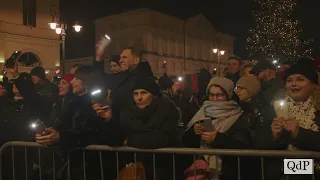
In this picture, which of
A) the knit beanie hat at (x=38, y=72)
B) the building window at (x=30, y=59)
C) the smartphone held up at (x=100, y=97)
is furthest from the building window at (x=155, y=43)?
the smartphone held up at (x=100, y=97)

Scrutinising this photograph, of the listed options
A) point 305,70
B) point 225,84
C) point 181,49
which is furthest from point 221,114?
point 181,49

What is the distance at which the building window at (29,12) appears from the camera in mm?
32875

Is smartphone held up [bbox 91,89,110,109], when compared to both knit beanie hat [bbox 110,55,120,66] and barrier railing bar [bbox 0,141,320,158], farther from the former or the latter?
knit beanie hat [bbox 110,55,120,66]

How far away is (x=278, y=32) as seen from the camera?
23.5 metres

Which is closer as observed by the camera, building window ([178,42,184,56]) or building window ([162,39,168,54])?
building window ([162,39,168,54])

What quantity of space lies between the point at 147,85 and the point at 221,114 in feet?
2.72

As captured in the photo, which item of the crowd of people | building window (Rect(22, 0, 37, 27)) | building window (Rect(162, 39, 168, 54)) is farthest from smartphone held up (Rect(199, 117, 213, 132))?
building window (Rect(162, 39, 168, 54))

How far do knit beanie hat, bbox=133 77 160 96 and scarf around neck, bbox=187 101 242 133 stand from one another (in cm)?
A: 52

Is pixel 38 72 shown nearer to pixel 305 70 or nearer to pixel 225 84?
pixel 225 84

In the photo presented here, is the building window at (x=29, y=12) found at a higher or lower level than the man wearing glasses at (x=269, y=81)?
higher

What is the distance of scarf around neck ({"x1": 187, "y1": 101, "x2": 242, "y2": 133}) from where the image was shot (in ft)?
13.1

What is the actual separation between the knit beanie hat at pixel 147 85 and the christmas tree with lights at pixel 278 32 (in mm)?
19703

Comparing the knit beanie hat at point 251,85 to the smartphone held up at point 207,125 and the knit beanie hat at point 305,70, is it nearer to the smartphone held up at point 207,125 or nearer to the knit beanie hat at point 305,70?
the knit beanie hat at point 305,70

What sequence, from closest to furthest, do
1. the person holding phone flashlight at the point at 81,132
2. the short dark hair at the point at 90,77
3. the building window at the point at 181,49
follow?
the person holding phone flashlight at the point at 81,132 → the short dark hair at the point at 90,77 → the building window at the point at 181,49
